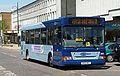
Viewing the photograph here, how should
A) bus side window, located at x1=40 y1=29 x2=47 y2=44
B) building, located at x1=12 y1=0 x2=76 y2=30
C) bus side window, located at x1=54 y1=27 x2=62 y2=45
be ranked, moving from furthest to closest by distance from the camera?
building, located at x1=12 y1=0 x2=76 y2=30 → bus side window, located at x1=40 y1=29 x2=47 y2=44 → bus side window, located at x1=54 y1=27 x2=62 y2=45

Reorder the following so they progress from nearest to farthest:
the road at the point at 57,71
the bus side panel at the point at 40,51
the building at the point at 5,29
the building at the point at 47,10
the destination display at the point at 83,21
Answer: the road at the point at 57,71 → the destination display at the point at 83,21 → the bus side panel at the point at 40,51 → the building at the point at 47,10 → the building at the point at 5,29

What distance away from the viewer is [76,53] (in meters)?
20.9

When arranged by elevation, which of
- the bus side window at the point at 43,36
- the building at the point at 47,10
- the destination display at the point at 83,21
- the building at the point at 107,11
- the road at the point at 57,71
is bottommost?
the road at the point at 57,71

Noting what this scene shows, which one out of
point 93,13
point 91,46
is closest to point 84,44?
point 91,46

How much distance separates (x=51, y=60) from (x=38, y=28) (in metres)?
3.65

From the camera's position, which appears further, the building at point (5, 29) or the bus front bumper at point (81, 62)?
the building at point (5, 29)

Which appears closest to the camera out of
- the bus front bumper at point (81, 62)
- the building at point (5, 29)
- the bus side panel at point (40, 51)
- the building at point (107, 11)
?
the bus front bumper at point (81, 62)

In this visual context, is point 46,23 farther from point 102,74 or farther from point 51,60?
point 102,74

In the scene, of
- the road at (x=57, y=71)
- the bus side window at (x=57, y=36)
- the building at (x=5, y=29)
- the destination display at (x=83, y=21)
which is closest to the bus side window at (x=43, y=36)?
the road at (x=57, y=71)

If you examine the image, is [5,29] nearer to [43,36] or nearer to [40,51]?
[40,51]

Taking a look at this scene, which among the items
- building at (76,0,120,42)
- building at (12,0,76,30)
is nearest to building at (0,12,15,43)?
building at (12,0,76,30)

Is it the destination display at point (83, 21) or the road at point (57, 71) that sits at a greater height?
the destination display at point (83, 21)

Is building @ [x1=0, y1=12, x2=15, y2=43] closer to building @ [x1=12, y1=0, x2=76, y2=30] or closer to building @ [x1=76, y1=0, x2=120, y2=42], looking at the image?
building @ [x1=12, y1=0, x2=76, y2=30]

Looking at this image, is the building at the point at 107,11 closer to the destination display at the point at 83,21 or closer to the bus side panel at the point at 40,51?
the bus side panel at the point at 40,51
